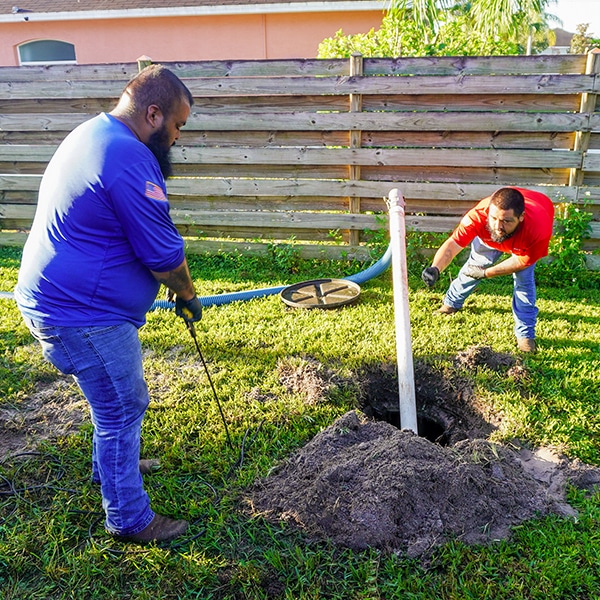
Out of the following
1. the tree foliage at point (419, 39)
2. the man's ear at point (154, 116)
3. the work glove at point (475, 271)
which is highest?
the tree foliage at point (419, 39)

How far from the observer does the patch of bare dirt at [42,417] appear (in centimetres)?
365

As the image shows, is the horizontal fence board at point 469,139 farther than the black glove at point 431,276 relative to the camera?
Yes

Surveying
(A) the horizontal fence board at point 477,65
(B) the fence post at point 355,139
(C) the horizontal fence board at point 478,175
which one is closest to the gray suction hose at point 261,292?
(B) the fence post at point 355,139

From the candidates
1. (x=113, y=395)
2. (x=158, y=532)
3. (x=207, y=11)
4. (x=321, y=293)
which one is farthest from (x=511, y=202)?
(x=207, y=11)

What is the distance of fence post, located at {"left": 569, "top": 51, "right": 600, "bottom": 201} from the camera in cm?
555

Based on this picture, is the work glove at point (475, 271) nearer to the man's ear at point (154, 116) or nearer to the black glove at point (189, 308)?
the black glove at point (189, 308)

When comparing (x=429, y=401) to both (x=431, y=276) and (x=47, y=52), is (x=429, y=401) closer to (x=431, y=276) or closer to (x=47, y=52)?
(x=431, y=276)

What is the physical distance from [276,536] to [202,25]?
580 inches

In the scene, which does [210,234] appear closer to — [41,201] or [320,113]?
[320,113]

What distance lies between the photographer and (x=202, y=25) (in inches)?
570

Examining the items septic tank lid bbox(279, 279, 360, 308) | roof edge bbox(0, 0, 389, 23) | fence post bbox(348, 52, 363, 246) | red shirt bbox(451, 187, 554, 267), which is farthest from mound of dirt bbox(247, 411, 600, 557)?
roof edge bbox(0, 0, 389, 23)

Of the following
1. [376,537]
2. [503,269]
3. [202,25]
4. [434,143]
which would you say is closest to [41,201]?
[376,537]

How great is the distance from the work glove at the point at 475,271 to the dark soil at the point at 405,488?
178 cm

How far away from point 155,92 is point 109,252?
29.3 inches
